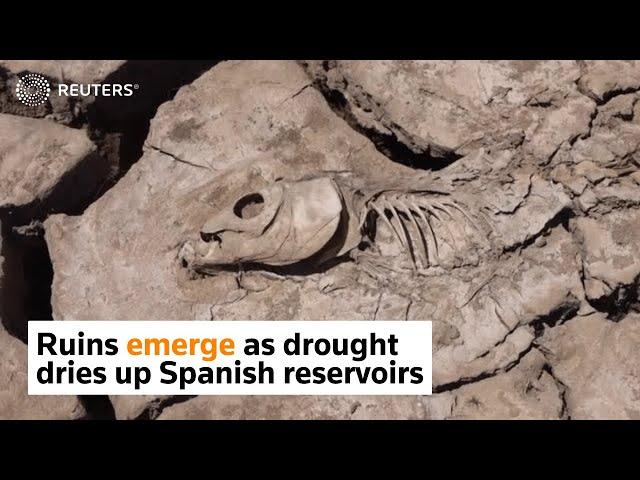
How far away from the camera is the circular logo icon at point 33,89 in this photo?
3488mm

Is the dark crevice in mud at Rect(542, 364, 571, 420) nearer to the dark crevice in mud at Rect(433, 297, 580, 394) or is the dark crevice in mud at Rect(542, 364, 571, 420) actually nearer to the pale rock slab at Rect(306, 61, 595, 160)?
the dark crevice in mud at Rect(433, 297, 580, 394)

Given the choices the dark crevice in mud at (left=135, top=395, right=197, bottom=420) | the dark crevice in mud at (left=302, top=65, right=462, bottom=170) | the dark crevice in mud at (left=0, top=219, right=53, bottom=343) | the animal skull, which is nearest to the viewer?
the animal skull

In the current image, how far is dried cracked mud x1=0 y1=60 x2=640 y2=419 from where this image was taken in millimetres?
3082

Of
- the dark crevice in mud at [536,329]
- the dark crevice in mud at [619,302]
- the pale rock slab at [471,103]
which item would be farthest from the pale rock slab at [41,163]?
the dark crevice in mud at [619,302]

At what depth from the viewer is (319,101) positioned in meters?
3.52

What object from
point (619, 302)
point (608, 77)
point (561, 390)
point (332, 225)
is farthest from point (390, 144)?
point (561, 390)

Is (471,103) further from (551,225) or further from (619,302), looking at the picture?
(619,302)

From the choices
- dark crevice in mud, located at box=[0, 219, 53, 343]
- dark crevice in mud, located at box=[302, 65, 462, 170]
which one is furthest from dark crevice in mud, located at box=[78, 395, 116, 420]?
dark crevice in mud, located at box=[302, 65, 462, 170]

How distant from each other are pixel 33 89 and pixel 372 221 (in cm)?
190

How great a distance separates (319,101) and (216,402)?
1.60 metres

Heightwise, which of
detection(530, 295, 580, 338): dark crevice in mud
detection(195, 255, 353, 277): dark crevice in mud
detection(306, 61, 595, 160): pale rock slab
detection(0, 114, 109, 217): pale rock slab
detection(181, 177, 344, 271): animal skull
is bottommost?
detection(530, 295, 580, 338): dark crevice in mud

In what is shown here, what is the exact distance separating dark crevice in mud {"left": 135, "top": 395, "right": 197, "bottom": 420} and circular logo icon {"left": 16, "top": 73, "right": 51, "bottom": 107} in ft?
5.55

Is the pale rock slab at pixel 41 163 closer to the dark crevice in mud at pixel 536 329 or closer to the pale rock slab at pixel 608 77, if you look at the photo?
the dark crevice in mud at pixel 536 329

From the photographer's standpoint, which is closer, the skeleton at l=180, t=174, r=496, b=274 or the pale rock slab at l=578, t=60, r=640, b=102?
the skeleton at l=180, t=174, r=496, b=274
